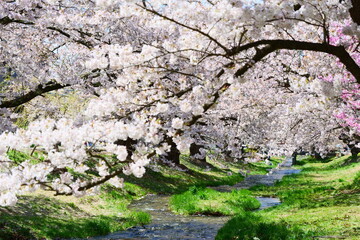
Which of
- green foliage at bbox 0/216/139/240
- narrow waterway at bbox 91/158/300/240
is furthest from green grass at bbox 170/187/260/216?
green foliage at bbox 0/216/139/240

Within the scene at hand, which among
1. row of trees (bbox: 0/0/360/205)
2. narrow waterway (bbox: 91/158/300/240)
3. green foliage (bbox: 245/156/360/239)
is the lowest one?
narrow waterway (bbox: 91/158/300/240)

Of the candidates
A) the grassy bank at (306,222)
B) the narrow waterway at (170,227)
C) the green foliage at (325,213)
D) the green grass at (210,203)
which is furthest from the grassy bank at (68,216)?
the green foliage at (325,213)

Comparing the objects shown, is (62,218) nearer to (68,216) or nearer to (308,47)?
(68,216)

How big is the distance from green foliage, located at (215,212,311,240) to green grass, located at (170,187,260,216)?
4.32m

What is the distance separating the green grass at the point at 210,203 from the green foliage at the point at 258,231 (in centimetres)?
432

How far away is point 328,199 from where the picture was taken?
16.4 metres

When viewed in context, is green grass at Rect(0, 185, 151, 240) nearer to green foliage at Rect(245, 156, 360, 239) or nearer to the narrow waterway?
the narrow waterway

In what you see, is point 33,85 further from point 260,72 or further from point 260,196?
point 260,196

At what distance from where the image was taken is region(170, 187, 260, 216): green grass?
1712 centimetres

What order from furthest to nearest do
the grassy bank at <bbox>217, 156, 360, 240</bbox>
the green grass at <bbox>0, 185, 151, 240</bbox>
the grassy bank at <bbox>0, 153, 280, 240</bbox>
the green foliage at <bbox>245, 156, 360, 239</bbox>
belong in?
the grassy bank at <bbox>0, 153, 280, 240</bbox> → the green grass at <bbox>0, 185, 151, 240</bbox> → the green foliage at <bbox>245, 156, 360, 239</bbox> → the grassy bank at <bbox>217, 156, 360, 240</bbox>

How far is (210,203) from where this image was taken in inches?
711

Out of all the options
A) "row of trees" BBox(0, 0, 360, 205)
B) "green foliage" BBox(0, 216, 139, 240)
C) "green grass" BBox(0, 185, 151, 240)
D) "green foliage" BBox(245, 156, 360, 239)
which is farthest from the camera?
"green grass" BBox(0, 185, 151, 240)

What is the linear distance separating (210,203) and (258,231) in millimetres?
7438

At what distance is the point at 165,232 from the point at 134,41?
7.60 meters
